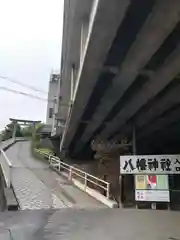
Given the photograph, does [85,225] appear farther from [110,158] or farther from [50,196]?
[110,158]

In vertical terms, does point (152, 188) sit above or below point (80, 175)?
below

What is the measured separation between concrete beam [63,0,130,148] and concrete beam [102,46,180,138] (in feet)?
6.66

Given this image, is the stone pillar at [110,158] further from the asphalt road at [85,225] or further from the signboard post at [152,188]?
the asphalt road at [85,225]

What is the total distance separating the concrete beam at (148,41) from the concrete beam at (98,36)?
2.59ft

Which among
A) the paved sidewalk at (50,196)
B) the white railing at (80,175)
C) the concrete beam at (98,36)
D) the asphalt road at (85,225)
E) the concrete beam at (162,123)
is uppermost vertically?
the concrete beam at (162,123)

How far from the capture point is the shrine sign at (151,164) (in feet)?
46.9

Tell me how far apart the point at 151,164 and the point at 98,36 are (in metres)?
8.00

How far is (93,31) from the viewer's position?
7.72 meters

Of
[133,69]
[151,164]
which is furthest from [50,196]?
[133,69]

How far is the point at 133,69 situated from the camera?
10.7 metres

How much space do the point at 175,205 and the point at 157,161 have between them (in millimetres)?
2066

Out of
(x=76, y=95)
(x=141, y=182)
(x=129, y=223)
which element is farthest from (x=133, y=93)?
(x=129, y=223)

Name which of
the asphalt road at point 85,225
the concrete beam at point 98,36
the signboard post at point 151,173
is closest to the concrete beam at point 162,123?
the signboard post at point 151,173

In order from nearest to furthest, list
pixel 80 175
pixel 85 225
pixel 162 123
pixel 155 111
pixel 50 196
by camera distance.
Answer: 1. pixel 85 225
2. pixel 50 196
3. pixel 155 111
4. pixel 80 175
5. pixel 162 123
